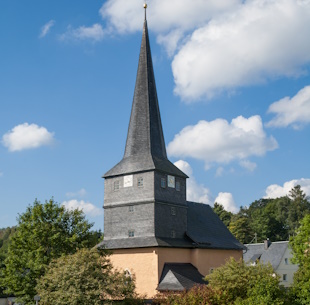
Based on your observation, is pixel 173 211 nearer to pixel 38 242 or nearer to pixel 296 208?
pixel 38 242

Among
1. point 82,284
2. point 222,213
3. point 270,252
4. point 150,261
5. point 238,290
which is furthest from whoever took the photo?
point 222,213

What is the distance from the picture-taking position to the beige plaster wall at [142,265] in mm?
35781

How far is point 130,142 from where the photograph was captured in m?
41.0

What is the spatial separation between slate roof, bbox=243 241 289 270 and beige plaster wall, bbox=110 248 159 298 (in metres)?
31.2

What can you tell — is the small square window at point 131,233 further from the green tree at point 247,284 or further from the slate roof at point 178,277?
the green tree at point 247,284

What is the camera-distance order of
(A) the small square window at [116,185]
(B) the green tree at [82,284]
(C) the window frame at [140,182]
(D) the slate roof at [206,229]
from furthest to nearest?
(D) the slate roof at [206,229] → (A) the small square window at [116,185] → (C) the window frame at [140,182] → (B) the green tree at [82,284]

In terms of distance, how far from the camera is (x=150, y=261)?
1430 inches

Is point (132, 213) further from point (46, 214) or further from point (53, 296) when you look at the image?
point (53, 296)

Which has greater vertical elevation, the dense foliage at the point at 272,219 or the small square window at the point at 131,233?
the dense foliage at the point at 272,219

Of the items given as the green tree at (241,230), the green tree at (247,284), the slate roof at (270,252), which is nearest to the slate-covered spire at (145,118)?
the green tree at (247,284)

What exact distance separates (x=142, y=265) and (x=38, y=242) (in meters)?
8.22

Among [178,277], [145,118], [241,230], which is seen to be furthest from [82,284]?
[241,230]

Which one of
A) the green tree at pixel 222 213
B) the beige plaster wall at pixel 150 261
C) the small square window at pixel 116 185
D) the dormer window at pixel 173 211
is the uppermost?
the green tree at pixel 222 213

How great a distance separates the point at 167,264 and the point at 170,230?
3021mm
